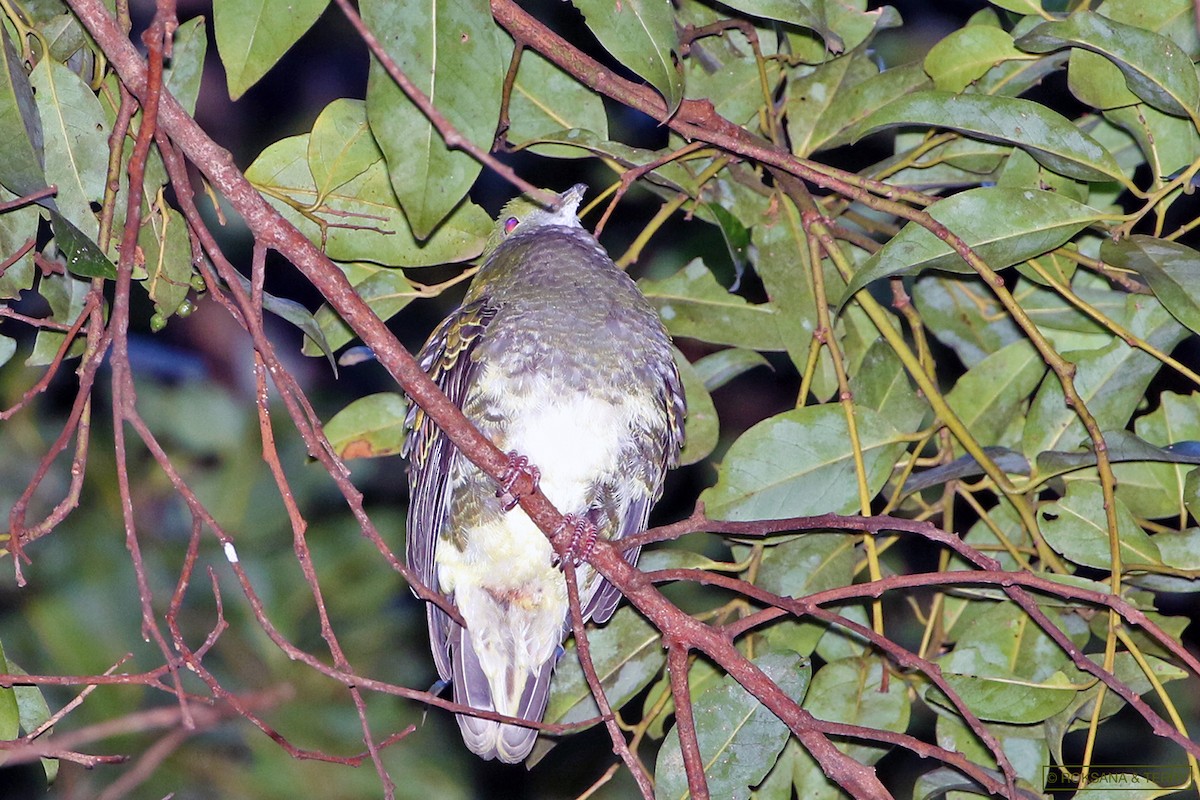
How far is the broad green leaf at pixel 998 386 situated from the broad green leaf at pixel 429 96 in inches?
54.5

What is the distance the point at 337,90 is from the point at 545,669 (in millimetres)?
3225

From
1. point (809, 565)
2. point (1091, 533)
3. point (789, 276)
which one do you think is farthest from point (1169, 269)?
point (809, 565)

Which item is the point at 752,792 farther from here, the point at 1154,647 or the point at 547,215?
the point at 547,215

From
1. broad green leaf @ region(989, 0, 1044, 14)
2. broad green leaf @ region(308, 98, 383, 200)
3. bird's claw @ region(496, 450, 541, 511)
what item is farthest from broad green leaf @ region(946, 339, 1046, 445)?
broad green leaf @ region(308, 98, 383, 200)

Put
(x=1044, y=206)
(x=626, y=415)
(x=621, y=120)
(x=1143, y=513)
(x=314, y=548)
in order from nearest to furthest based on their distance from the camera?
(x=1044, y=206) → (x=1143, y=513) → (x=626, y=415) → (x=621, y=120) → (x=314, y=548)

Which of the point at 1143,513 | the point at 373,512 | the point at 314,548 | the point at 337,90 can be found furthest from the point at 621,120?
the point at 1143,513

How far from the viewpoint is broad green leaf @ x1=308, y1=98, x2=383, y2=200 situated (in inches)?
95.7

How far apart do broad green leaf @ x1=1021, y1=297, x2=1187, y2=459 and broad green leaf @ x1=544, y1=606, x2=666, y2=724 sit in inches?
38.9

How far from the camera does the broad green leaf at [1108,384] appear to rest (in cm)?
259

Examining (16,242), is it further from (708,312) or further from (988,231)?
(988,231)

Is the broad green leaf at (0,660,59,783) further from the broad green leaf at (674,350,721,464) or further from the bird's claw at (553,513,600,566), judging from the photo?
the broad green leaf at (674,350,721,464)

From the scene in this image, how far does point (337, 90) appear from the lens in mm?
5246

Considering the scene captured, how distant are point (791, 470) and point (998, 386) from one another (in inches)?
24.8

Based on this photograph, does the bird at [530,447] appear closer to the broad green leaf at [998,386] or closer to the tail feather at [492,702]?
the tail feather at [492,702]
